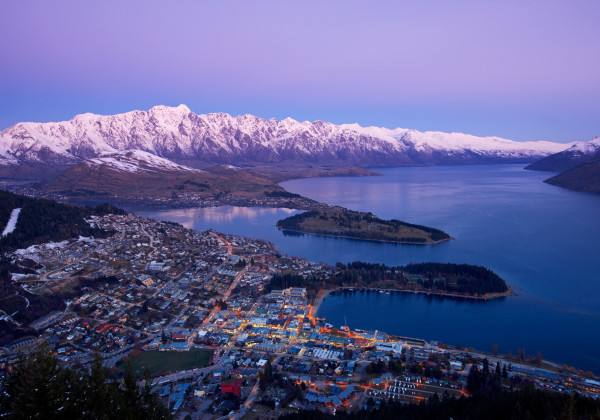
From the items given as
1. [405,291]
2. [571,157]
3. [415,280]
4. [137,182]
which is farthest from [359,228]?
[571,157]

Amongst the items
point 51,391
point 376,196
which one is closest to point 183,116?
point 376,196

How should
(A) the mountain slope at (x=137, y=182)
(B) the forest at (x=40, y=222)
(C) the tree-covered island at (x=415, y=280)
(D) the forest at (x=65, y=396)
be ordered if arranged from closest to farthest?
(D) the forest at (x=65, y=396)
(C) the tree-covered island at (x=415, y=280)
(B) the forest at (x=40, y=222)
(A) the mountain slope at (x=137, y=182)

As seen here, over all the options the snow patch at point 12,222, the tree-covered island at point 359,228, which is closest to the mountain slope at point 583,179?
the tree-covered island at point 359,228

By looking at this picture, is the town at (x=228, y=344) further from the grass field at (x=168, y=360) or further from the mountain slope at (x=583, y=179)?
the mountain slope at (x=583, y=179)

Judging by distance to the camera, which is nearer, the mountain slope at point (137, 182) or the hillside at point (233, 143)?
the mountain slope at point (137, 182)

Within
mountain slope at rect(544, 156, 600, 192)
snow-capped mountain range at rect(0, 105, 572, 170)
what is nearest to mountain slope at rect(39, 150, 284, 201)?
snow-capped mountain range at rect(0, 105, 572, 170)
